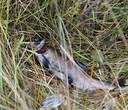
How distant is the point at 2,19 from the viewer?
148 cm

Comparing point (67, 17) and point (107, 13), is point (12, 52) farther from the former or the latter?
point (107, 13)

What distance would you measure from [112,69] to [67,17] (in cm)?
34

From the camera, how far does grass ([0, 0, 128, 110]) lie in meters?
1.45

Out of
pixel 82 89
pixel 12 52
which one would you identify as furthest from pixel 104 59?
pixel 12 52

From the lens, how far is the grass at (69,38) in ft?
4.75

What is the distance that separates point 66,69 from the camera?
4.81ft

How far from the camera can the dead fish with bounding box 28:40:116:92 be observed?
4.89 feet

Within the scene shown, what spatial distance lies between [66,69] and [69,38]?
0.53 feet

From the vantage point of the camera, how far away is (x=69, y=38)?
1.52 metres

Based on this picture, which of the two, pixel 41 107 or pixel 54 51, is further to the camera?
pixel 54 51

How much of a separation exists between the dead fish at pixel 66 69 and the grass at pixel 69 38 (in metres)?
0.03

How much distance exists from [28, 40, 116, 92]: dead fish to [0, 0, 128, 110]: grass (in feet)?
0.10

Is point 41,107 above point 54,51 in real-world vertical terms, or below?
below

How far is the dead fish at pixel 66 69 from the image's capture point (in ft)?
4.89
